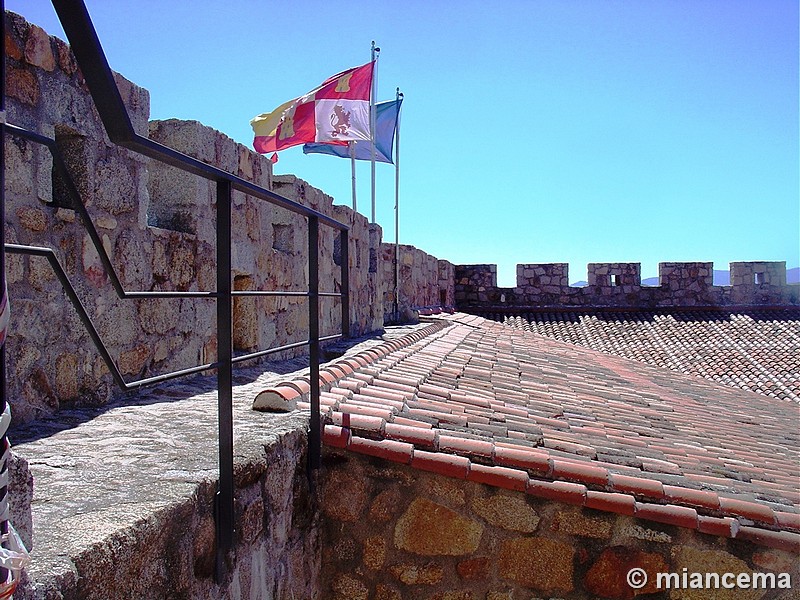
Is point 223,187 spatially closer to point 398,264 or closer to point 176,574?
point 176,574

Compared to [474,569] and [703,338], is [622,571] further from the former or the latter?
[703,338]

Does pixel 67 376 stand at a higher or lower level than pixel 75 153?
lower

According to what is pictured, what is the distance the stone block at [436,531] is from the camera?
247 cm

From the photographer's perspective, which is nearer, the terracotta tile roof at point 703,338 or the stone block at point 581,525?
the stone block at point 581,525

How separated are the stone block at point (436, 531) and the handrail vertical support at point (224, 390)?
0.81 metres

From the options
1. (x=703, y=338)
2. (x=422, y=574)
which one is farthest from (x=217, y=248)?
(x=703, y=338)

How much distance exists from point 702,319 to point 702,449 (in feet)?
40.7

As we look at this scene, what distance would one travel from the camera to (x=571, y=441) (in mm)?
2943

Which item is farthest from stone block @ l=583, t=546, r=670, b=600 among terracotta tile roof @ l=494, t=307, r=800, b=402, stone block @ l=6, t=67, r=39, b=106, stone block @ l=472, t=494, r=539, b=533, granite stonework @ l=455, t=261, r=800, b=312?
granite stonework @ l=455, t=261, r=800, b=312

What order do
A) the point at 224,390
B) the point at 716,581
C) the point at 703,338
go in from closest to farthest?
the point at 224,390 → the point at 716,581 → the point at 703,338

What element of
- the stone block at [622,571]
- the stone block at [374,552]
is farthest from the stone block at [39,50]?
the stone block at [622,571]

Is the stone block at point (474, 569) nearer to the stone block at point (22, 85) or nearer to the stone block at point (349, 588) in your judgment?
the stone block at point (349, 588)

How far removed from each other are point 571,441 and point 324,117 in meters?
6.81

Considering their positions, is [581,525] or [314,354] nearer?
[581,525]
